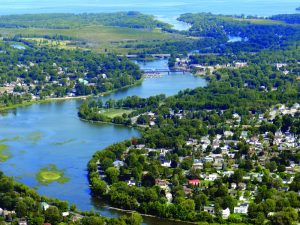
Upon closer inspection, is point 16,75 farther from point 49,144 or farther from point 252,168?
point 252,168

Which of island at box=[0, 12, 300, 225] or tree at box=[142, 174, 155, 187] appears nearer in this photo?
island at box=[0, 12, 300, 225]

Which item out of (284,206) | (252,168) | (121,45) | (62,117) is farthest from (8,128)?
(121,45)


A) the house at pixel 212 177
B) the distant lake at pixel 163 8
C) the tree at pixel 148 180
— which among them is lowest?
the distant lake at pixel 163 8

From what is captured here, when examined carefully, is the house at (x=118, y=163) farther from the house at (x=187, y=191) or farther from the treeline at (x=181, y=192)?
the house at (x=187, y=191)

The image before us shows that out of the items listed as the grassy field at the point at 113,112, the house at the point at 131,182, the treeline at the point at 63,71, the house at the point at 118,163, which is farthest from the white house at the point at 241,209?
the treeline at the point at 63,71

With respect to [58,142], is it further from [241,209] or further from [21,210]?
[241,209]

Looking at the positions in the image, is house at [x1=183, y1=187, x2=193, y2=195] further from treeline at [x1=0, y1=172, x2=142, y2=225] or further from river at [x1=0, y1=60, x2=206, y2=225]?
treeline at [x1=0, y1=172, x2=142, y2=225]

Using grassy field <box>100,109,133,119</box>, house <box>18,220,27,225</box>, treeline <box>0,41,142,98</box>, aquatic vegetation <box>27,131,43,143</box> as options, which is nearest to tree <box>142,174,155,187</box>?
house <box>18,220,27,225</box>

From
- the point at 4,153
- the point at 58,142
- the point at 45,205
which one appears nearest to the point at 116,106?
the point at 58,142
